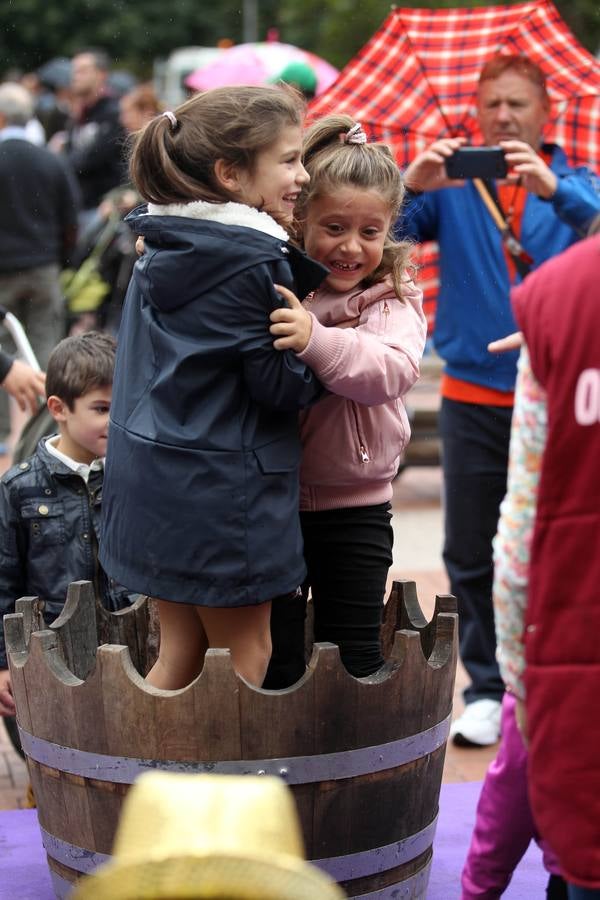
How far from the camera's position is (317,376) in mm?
2686

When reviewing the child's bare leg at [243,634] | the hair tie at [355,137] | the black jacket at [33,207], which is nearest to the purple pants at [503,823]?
the child's bare leg at [243,634]

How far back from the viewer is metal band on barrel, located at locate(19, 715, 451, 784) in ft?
8.55

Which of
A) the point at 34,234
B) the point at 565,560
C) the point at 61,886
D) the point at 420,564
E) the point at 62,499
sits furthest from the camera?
the point at 34,234

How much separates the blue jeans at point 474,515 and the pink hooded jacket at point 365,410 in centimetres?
155

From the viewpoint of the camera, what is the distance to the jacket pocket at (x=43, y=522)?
3.54 meters

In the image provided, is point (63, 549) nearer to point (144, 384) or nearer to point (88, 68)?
point (144, 384)

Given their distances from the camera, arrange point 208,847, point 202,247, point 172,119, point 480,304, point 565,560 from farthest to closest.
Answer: point 480,304 → point 172,119 → point 202,247 → point 565,560 → point 208,847

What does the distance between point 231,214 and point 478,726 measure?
2.46m

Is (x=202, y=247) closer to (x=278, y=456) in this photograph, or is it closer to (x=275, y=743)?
(x=278, y=456)

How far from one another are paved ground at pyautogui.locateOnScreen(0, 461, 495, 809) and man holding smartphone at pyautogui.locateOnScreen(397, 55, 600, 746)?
191 mm

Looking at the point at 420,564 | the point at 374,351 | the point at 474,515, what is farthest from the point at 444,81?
the point at 420,564

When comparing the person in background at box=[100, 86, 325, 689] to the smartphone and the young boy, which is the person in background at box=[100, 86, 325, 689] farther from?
the smartphone

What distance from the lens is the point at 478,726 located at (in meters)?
4.56

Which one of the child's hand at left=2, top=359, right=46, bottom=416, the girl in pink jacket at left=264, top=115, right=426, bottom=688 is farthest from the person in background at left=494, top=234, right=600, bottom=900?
the child's hand at left=2, top=359, right=46, bottom=416
